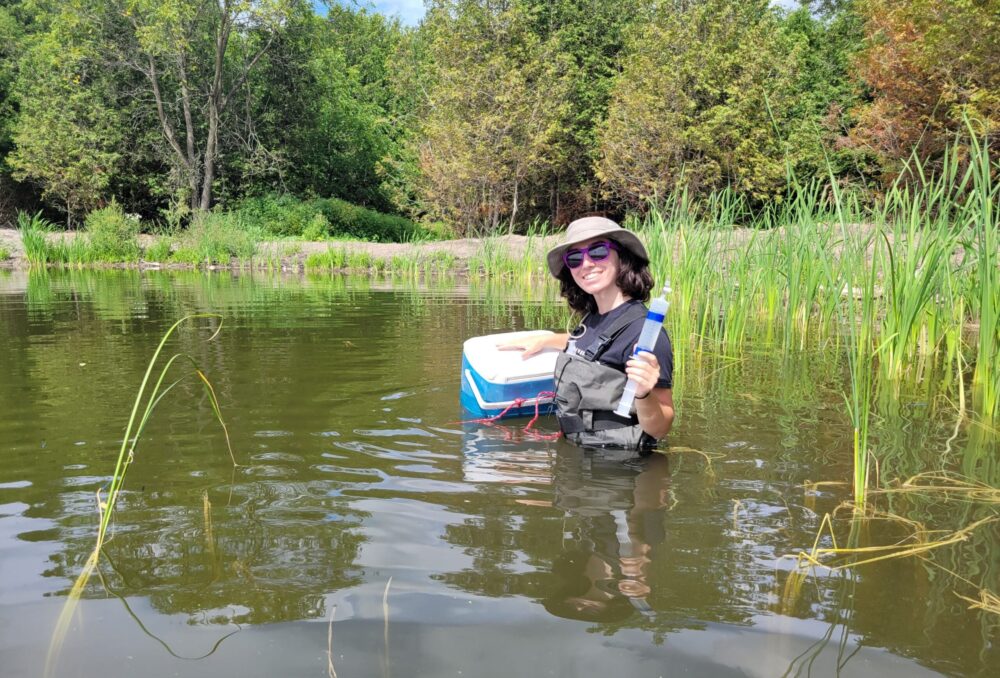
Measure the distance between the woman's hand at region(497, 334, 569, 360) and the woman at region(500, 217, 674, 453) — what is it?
549 millimetres

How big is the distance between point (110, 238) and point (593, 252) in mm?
19354

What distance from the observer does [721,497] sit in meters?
2.86

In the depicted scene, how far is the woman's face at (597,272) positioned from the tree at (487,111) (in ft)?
68.0

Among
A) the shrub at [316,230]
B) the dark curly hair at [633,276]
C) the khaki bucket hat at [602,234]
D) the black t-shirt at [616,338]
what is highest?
the shrub at [316,230]

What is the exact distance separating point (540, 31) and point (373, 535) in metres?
31.1

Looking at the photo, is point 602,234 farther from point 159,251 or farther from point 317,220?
point 317,220

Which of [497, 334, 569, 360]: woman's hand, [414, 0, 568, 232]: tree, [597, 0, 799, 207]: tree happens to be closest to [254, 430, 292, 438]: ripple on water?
[497, 334, 569, 360]: woman's hand

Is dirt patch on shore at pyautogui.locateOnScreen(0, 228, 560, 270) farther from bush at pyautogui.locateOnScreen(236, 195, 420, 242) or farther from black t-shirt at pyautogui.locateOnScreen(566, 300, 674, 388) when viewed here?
black t-shirt at pyautogui.locateOnScreen(566, 300, 674, 388)

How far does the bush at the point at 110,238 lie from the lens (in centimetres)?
1947

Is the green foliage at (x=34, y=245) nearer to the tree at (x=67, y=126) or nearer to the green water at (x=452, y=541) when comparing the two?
the tree at (x=67, y=126)

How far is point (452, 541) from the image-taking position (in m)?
2.42

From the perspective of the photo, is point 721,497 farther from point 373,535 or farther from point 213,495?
point 213,495

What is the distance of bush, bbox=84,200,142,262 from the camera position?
19469 millimetres

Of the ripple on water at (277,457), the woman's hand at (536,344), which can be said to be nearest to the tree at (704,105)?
the woman's hand at (536,344)
